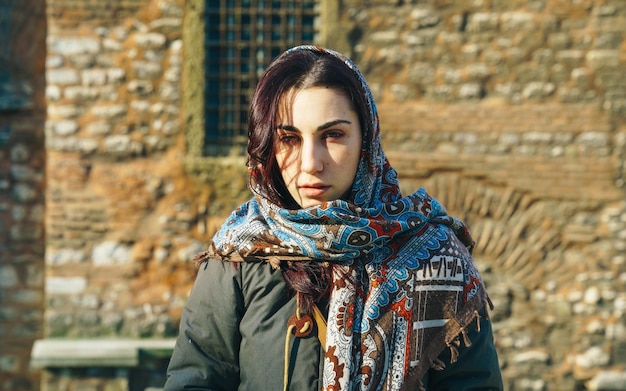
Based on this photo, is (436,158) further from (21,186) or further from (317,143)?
(317,143)

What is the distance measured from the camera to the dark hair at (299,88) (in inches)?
80.3

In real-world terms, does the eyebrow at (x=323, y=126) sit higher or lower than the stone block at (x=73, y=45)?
A: lower

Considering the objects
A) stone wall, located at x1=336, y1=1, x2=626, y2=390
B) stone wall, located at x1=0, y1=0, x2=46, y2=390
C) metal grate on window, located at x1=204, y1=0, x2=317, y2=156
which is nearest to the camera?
stone wall, located at x1=336, y1=1, x2=626, y2=390

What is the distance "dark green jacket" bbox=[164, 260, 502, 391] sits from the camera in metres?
1.99

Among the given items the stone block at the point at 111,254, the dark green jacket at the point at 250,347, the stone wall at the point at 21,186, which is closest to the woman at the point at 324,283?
the dark green jacket at the point at 250,347

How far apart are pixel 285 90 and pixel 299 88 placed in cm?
4

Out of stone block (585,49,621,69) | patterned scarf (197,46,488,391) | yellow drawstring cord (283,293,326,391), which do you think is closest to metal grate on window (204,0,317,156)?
stone block (585,49,621,69)

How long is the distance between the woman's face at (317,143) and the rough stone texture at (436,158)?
3.74 m

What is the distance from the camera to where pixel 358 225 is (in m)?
2.04

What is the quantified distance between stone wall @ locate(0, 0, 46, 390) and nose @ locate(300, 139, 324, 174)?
452 cm

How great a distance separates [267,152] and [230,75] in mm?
3920

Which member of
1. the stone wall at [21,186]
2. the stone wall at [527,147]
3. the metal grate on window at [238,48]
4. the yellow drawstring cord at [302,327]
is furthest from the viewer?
the stone wall at [21,186]

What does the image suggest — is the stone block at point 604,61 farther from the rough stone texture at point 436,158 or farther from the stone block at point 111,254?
the stone block at point 111,254

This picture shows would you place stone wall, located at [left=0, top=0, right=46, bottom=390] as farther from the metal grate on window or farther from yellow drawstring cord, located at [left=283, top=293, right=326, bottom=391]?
yellow drawstring cord, located at [left=283, top=293, right=326, bottom=391]
